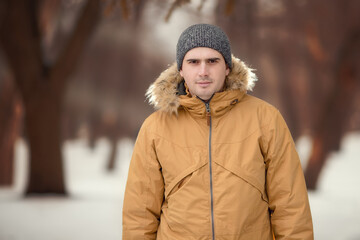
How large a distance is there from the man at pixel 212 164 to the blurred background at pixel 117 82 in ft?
4.96

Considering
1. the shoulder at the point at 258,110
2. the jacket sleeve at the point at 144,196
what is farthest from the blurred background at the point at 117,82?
the jacket sleeve at the point at 144,196

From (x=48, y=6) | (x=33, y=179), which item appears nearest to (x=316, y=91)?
(x=48, y=6)

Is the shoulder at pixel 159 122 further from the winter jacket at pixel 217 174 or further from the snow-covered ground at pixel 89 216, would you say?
the snow-covered ground at pixel 89 216

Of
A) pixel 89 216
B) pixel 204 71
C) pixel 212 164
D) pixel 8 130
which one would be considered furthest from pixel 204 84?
pixel 8 130

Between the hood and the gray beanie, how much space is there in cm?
11

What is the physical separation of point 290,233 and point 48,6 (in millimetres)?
10656

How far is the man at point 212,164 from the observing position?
84.1 inches

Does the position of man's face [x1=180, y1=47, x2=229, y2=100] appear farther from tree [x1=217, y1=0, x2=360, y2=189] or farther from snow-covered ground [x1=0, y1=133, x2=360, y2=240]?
snow-covered ground [x1=0, y1=133, x2=360, y2=240]

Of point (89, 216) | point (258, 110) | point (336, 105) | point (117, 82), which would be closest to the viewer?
point (258, 110)

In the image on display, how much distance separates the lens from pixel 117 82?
1820 cm

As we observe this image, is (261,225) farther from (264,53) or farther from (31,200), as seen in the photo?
(264,53)

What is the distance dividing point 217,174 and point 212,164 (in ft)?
0.18

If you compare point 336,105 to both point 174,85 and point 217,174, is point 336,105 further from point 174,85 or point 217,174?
point 217,174

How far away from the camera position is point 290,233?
214 cm
